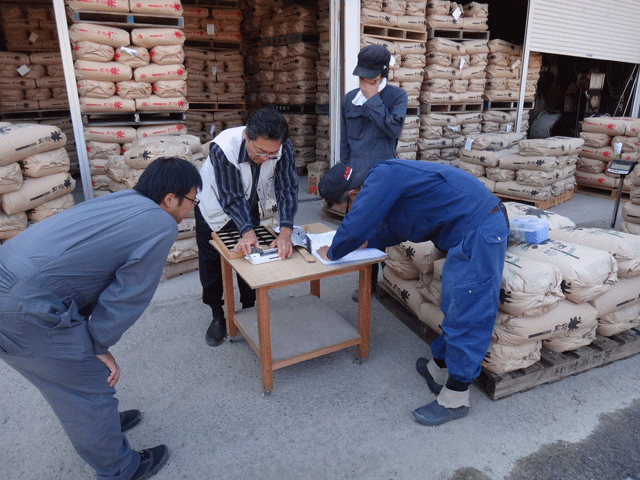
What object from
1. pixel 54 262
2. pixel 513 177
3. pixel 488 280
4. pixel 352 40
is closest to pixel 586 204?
pixel 513 177

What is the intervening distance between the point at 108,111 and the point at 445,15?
16.1ft

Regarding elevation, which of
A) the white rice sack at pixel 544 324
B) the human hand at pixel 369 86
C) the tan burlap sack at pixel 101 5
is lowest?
the white rice sack at pixel 544 324

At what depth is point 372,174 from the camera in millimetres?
2217

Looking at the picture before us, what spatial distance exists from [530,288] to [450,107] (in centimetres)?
546

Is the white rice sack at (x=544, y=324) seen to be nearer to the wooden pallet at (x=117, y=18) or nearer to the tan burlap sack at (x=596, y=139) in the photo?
the wooden pallet at (x=117, y=18)

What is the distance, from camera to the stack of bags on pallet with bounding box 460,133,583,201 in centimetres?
581

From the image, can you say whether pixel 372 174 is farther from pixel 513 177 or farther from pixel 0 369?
pixel 513 177

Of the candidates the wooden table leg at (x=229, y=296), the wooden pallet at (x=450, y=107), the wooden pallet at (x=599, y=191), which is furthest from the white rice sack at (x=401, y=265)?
the wooden pallet at (x=599, y=191)

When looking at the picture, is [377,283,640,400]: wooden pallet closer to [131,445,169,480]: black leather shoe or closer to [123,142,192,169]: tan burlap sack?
[131,445,169,480]: black leather shoe

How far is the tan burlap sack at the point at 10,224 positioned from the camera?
3837 mm

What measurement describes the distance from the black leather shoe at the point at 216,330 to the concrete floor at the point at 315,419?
63 millimetres

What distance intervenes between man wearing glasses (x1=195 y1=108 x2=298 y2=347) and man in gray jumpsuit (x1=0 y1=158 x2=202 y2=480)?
70cm

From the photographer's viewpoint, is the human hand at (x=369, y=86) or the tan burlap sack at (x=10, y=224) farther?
the tan burlap sack at (x=10, y=224)

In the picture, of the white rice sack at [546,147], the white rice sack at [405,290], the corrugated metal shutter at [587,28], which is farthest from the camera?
the corrugated metal shutter at [587,28]
